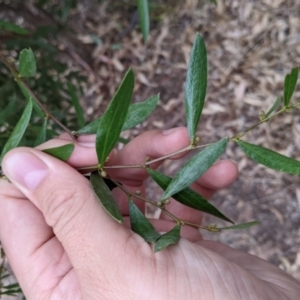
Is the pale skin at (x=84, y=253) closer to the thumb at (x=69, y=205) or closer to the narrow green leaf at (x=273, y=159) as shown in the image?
the thumb at (x=69, y=205)

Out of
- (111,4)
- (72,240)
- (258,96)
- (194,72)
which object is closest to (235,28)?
(258,96)

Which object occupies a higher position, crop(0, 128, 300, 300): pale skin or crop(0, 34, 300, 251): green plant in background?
crop(0, 34, 300, 251): green plant in background

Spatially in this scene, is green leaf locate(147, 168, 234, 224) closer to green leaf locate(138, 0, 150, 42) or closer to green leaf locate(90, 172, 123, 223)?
green leaf locate(90, 172, 123, 223)

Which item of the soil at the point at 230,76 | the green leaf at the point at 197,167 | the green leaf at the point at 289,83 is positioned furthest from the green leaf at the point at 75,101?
the soil at the point at 230,76

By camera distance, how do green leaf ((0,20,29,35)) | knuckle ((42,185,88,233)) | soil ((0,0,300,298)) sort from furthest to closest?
soil ((0,0,300,298)), green leaf ((0,20,29,35)), knuckle ((42,185,88,233))

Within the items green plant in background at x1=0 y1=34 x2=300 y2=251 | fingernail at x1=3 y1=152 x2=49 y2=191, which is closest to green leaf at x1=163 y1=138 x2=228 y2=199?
green plant in background at x1=0 y1=34 x2=300 y2=251

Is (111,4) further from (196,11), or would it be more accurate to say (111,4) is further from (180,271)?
(180,271)
